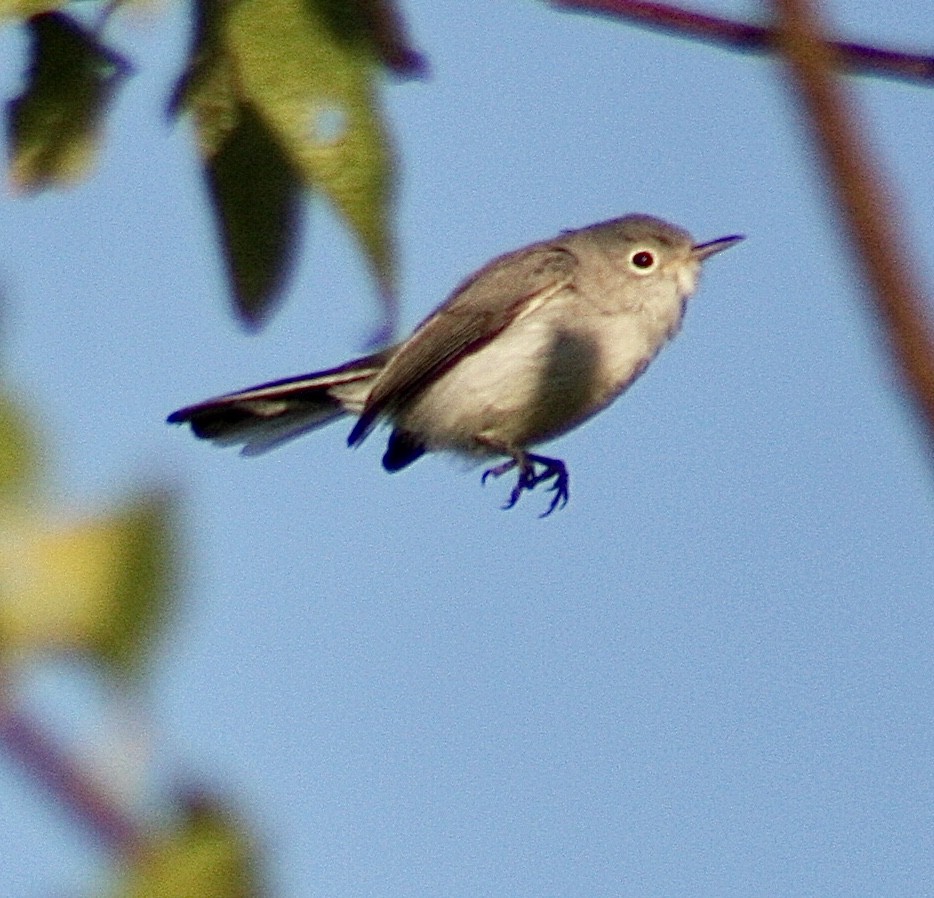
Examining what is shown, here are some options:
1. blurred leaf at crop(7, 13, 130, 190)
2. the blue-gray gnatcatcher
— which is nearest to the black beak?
the blue-gray gnatcatcher

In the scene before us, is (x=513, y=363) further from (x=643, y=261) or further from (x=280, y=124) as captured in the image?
(x=280, y=124)

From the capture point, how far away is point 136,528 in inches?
30.3

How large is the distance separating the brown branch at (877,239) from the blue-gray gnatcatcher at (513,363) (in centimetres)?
318

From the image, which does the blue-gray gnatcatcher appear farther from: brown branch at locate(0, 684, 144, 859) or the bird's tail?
brown branch at locate(0, 684, 144, 859)

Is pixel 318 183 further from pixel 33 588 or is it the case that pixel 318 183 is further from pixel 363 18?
pixel 33 588

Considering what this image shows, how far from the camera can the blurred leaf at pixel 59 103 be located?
167 centimetres

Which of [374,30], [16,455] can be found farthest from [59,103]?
[16,455]

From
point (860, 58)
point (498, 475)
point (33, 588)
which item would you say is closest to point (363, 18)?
point (860, 58)

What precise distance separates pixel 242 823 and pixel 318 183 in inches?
33.9

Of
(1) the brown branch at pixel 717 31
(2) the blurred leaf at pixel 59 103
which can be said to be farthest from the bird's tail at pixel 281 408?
(1) the brown branch at pixel 717 31

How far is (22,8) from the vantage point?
1.46 metres

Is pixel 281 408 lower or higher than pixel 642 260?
lower

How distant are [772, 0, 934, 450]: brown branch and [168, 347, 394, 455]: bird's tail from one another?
3.25 metres

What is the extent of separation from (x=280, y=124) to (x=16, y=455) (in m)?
0.72
